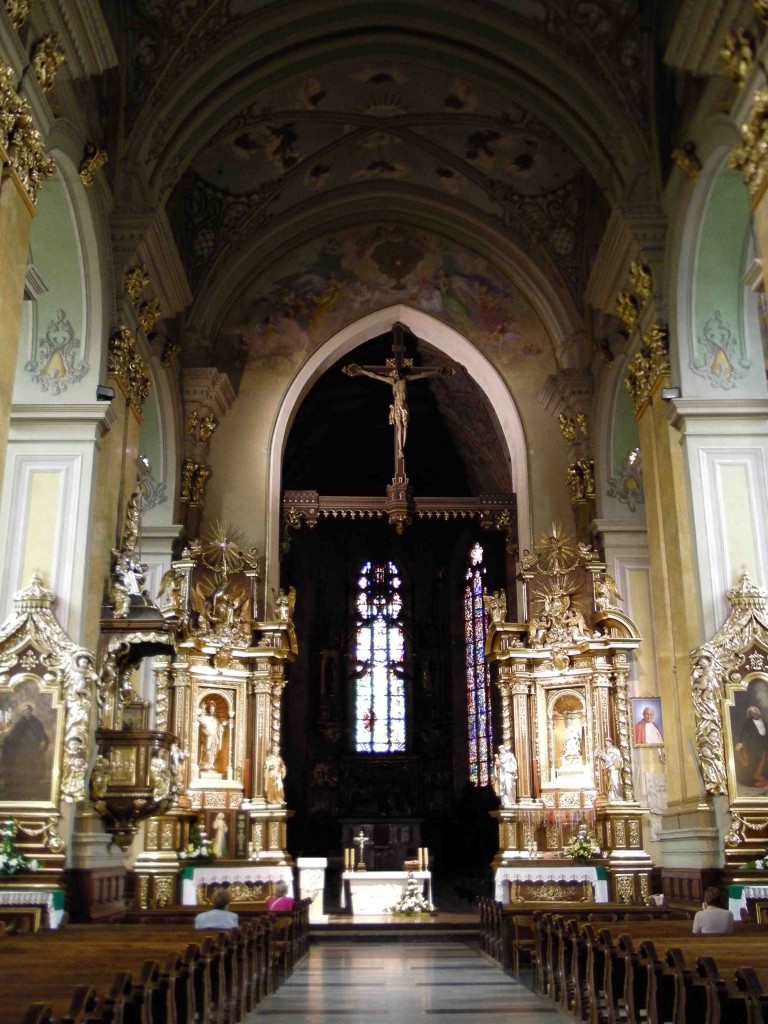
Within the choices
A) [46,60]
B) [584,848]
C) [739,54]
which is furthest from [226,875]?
[739,54]

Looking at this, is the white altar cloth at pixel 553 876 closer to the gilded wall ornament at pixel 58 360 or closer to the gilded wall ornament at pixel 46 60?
the gilded wall ornament at pixel 58 360

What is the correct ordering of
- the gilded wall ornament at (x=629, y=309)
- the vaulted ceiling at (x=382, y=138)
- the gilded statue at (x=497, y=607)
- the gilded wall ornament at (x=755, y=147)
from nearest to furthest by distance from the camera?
the gilded wall ornament at (x=755, y=147)
the vaulted ceiling at (x=382, y=138)
the gilded wall ornament at (x=629, y=309)
the gilded statue at (x=497, y=607)

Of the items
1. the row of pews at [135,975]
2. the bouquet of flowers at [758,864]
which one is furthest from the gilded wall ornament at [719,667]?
the row of pews at [135,975]

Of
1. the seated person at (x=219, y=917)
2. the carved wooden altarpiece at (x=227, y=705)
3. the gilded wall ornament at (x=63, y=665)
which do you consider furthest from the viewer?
the carved wooden altarpiece at (x=227, y=705)

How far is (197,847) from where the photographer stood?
14.5 metres

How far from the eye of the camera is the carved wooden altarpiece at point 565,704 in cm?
1515

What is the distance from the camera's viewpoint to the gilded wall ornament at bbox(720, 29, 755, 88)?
9.21 metres

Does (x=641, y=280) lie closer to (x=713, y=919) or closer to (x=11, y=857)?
(x=713, y=919)

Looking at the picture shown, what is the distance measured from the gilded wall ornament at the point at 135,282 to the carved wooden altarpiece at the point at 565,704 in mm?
7070

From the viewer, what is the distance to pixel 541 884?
14.6 metres

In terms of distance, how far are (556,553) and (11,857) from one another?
9.33 m

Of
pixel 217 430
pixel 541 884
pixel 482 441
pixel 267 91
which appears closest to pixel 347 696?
pixel 482 441

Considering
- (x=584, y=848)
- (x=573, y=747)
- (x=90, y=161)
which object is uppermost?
(x=90, y=161)

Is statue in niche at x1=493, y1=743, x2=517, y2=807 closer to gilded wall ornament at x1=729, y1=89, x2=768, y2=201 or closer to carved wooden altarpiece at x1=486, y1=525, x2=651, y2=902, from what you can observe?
carved wooden altarpiece at x1=486, y1=525, x2=651, y2=902
